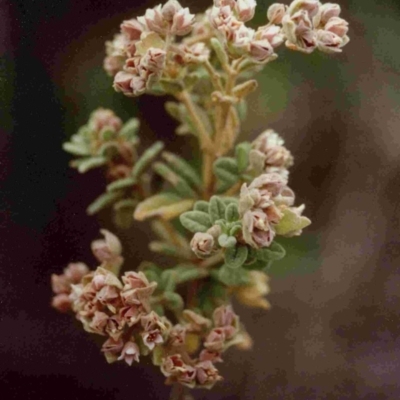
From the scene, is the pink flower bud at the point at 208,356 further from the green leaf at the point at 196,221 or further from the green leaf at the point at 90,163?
the green leaf at the point at 90,163

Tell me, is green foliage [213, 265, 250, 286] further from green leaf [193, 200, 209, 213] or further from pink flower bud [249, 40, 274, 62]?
pink flower bud [249, 40, 274, 62]

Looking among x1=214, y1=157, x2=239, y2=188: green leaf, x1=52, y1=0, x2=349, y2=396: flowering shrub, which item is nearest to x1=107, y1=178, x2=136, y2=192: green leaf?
x1=52, y1=0, x2=349, y2=396: flowering shrub

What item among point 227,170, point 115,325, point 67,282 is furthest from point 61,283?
point 227,170

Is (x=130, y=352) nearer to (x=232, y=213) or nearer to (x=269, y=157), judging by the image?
(x=232, y=213)

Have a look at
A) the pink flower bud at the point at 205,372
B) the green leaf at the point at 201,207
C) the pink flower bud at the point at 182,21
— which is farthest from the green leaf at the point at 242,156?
the pink flower bud at the point at 205,372

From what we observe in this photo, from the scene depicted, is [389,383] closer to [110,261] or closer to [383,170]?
[383,170]

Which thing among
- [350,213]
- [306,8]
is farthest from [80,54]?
[306,8]
